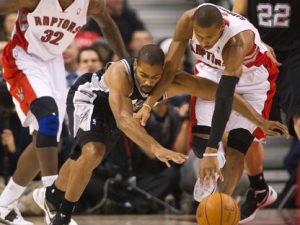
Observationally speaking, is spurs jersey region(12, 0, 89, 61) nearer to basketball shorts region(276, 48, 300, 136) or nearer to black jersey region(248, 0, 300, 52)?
black jersey region(248, 0, 300, 52)

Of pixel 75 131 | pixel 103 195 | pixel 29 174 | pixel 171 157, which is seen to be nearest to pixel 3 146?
pixel 103 195

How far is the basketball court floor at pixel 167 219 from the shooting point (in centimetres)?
795

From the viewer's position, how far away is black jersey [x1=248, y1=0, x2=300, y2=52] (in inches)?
280

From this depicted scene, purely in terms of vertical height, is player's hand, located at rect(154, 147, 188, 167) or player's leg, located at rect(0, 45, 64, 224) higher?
player's hand, located at rect(154, 147, 188, 167)

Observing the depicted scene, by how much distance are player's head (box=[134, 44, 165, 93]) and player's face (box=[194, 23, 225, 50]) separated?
1.02 feet

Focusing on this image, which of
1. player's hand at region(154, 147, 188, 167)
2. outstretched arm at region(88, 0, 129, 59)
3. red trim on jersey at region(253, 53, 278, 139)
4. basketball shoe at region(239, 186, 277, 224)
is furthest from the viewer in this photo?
basketball shoe at region(239, 186, 277, 224)

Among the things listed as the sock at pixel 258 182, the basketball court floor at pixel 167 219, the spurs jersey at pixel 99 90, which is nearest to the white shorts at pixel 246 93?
the spurs jersey at pixel 99 90

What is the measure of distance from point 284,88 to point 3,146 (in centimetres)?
350

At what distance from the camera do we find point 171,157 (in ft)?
18.1

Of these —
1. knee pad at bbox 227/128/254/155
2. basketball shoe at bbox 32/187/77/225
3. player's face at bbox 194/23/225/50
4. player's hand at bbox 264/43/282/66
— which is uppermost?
player's face at bbox 194/23/225/50

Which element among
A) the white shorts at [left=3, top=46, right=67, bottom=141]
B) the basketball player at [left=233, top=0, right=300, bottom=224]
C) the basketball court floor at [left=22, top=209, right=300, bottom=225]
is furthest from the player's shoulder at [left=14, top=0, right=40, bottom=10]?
the basketball court floor at [left=22, top=209, right=300, bottom=225]

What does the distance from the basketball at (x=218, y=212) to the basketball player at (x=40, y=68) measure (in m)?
1.55

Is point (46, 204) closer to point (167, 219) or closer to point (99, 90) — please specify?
point (99, 90)

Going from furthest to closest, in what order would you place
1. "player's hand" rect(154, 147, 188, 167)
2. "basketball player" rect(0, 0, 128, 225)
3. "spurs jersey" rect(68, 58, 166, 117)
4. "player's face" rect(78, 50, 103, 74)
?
"player's face" rect(78, 50, 103, 74) < "basketball player" rect(0, 0, 128, 225) < "spurs jersey" rect(68, 58, 166, 117) < "player's hand" rect(154, 147, 188, 167)
